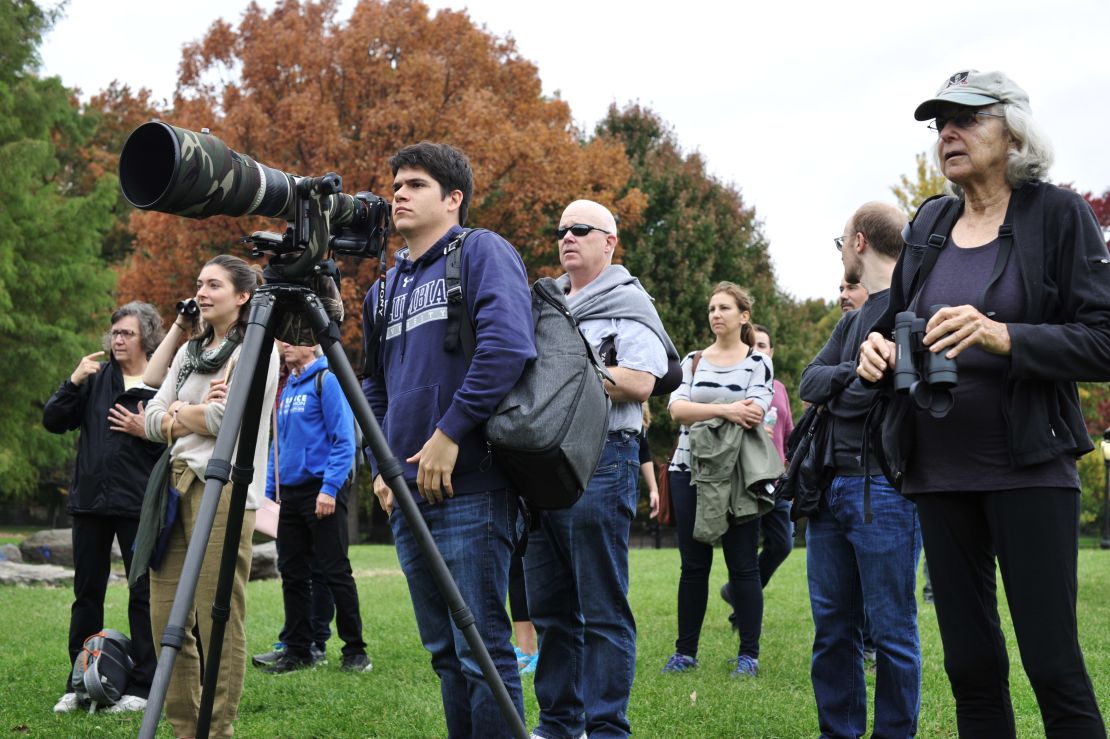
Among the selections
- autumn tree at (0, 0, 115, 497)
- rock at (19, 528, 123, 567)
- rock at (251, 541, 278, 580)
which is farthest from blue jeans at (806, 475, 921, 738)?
autumn tree at (0, 0, 115, 497)

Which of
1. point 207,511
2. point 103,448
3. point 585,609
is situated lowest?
point 585,609

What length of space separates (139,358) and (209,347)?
1.36 meters

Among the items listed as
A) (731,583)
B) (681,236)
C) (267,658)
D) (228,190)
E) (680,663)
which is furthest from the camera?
(681,236)

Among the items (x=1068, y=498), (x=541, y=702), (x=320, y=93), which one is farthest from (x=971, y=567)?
(x=320, y=93)

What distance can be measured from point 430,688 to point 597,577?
7.43 feet

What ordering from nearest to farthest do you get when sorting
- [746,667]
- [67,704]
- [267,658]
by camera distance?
[67,704], [746,667], [267,658]

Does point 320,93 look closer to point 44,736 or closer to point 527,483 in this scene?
point 44,736

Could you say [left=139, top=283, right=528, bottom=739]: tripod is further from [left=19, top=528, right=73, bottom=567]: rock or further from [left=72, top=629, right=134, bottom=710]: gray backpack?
[left=19, top=528, right=73, bottom=567]: rock

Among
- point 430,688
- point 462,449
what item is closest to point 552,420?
point 462,449

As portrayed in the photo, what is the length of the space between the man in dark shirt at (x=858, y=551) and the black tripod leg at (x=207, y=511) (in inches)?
88.0

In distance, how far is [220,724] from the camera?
470 cm

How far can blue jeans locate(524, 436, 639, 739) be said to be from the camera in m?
4.43

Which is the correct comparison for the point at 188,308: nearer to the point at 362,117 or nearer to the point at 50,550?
the point at 50,550

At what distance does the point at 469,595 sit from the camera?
357 cm
